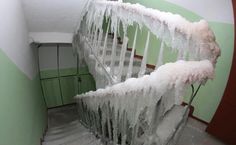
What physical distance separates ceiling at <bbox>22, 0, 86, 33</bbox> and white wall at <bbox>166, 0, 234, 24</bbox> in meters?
1.74

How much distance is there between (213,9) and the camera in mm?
2822

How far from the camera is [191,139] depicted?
2.74m

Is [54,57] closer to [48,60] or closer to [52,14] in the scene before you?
[48,60]

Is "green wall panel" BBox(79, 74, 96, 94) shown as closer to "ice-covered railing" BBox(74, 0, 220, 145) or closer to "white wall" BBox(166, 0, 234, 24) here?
"white wall" BBox(166, 0, 234, 24)

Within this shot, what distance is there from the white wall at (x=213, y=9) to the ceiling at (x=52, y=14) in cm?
174

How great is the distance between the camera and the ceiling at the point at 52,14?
328cm

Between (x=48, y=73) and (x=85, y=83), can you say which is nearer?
(x=48, y=73)

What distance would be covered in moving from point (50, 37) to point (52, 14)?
0.59 metres

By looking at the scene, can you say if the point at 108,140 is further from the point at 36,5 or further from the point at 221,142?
the point at 36,5

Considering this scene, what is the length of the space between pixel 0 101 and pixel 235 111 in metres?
2.53

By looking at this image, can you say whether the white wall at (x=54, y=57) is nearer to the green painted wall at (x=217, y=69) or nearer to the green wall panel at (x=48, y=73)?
the green wall panel at (x=48, y=73)

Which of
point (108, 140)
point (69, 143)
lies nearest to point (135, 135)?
point (108, 140)

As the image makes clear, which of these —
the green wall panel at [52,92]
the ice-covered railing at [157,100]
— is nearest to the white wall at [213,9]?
the ice-covered railing at [157,100]

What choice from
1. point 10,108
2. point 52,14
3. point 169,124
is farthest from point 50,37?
point 169,124
